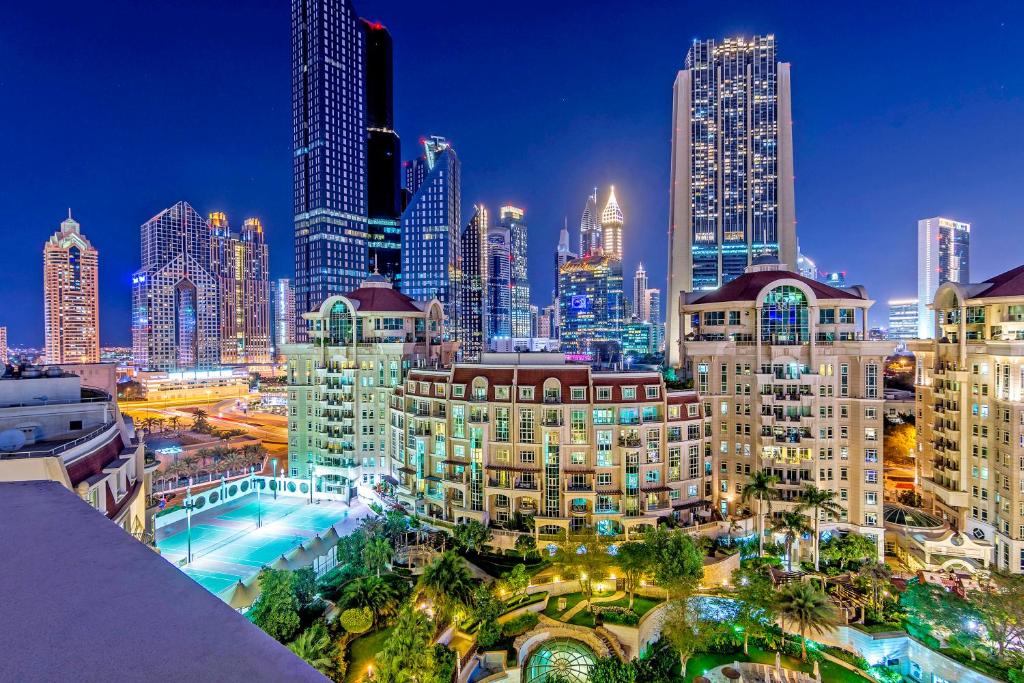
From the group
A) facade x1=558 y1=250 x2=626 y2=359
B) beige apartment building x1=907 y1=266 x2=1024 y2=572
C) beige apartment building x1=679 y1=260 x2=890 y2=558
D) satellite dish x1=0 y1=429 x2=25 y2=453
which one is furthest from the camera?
facade x1=558 y1=250 x2=626 y2=359

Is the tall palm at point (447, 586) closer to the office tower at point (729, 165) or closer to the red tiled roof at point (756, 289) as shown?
the red tiled roof at point (756, 289)

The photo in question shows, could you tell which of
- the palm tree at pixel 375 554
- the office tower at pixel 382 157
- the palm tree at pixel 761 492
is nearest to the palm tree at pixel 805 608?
the palm tree at pixel 761 492

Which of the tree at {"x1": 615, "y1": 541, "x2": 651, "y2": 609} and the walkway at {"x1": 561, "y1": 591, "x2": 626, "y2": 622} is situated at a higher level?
the tree at {"x1": 615, "y1": 541, "x2": 651, "y2": 609}

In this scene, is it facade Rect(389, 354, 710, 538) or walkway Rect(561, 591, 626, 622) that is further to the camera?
facade Rect(389, 354, 710, 538)

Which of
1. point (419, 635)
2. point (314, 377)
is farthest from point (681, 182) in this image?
point (419, 635)

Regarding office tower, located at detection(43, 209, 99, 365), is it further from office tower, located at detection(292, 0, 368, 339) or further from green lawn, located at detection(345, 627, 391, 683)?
green lawn, located at detection(345, 627, 391, 683)

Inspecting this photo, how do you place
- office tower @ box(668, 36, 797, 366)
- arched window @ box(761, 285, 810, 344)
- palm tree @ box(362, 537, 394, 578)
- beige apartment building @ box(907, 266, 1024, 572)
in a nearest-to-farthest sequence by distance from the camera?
1. palm tree @ box(362, 537, 394, 578)
2. beige apartment building @ box(907, 266, 1024, 572)
3. arched window @ box(761, 285, 810, 344)
4. office tower @ box(668, 36, 797, 366)

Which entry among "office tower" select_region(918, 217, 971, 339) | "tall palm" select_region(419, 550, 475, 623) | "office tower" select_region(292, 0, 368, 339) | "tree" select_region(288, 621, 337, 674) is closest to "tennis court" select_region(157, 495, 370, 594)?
"tree" select_region(288, 621, 337, 674)
